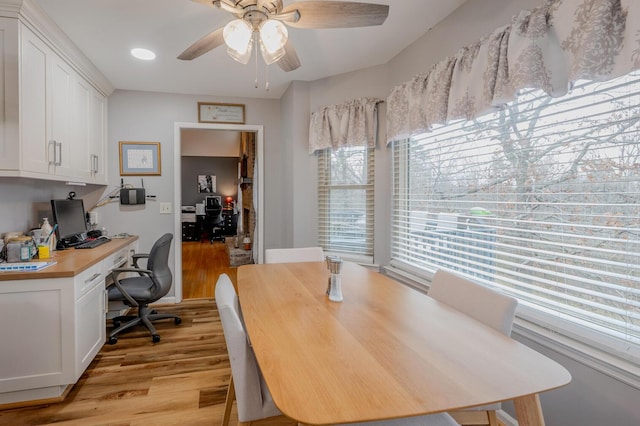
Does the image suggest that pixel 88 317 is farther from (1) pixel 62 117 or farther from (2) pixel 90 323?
(1) pixel 62 117

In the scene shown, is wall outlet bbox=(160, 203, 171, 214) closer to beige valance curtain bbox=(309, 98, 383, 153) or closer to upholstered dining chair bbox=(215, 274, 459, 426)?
beige valance curtain bbox=(309, 98, 383, 153)

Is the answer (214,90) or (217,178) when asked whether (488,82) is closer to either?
(214,90)

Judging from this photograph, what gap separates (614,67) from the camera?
3.83 ft

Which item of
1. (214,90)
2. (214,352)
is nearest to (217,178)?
(214,90)

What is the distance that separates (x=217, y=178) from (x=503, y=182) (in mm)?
8607

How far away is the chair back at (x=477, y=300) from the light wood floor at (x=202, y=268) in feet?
9.88

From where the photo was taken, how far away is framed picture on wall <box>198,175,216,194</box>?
923cm

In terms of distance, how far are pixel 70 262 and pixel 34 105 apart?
1009 mm

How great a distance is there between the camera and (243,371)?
1.09m

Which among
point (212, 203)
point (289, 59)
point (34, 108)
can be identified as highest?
point (289, 59)

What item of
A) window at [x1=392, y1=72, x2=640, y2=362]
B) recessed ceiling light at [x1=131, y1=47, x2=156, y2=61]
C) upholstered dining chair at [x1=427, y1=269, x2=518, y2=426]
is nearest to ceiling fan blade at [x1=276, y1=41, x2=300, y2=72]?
window at [x1=392, y1=72, x2=640, y2=362]

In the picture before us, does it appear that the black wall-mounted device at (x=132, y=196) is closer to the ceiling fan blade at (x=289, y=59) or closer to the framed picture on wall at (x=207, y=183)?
the ceiling fan blade at (x=289, y=59)

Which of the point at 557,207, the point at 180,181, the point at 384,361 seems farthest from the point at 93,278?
the point at 557,207

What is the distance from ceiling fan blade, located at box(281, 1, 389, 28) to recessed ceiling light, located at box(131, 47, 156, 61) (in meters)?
1.64
